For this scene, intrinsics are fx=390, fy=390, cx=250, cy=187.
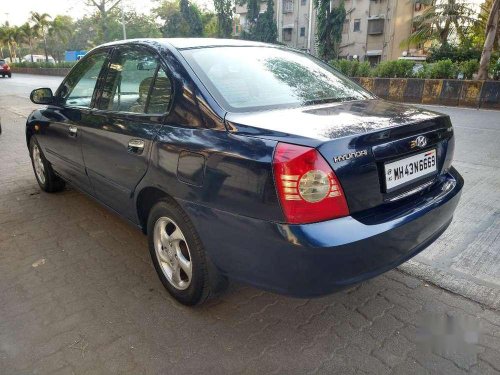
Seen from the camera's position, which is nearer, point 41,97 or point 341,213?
point 341,213

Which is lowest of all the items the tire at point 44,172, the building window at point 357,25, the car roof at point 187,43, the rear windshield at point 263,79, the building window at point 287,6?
the tire at point 44,172

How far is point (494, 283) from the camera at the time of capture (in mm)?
2789

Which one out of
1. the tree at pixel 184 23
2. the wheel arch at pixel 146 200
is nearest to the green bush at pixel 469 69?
the wheel arch at pixel 146 200

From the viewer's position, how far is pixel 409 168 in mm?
2176

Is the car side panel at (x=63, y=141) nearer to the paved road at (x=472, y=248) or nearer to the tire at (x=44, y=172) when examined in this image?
the tire at (x=44, y=172)

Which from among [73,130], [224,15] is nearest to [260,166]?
[73,130]

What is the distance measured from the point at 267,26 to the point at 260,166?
42.2 meters

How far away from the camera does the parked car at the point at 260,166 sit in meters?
1.85

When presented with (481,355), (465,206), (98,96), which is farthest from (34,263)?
(465,206)

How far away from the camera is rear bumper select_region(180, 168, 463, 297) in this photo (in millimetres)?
1831

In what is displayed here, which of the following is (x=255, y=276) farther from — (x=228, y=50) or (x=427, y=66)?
(x=427, y=66)

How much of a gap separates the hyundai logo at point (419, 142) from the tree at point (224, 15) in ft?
145

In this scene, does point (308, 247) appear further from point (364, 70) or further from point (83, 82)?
point (364, 70)

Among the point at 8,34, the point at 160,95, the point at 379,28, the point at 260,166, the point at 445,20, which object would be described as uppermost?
the point at 8,34
